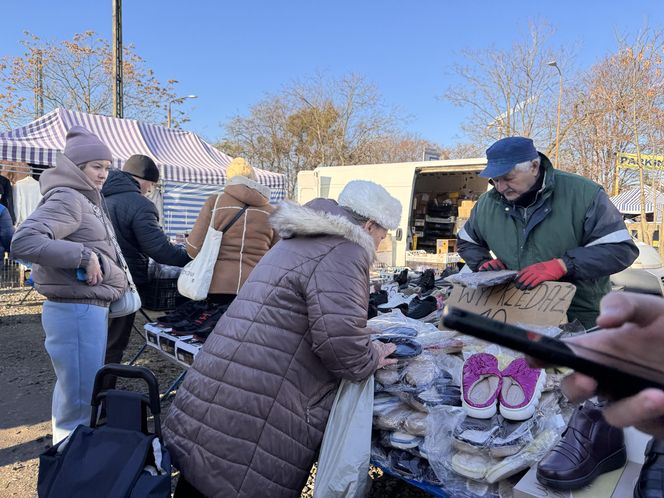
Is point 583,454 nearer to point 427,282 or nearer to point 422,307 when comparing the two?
point 422,307

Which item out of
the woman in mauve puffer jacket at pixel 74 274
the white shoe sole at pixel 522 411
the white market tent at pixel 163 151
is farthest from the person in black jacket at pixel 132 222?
the white market tent at pixel 163 151

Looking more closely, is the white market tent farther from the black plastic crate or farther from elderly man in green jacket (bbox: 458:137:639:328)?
elderly man in green jacket (bbox: 458:137:639:328)

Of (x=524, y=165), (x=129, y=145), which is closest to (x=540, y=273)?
(x=524, y=165)

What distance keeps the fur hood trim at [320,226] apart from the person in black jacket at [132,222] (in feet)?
6.38

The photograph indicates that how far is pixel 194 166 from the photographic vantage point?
32.3 feet

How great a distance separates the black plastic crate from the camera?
4242 millimetres

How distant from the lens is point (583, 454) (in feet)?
4.61

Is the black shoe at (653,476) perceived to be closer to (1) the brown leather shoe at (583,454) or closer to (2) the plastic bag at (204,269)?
(1) the brown leather shoe at (583,454)

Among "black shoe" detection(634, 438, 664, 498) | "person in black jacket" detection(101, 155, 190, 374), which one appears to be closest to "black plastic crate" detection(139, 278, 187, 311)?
"person in black jacket" detection(101, 155, 190, 374)

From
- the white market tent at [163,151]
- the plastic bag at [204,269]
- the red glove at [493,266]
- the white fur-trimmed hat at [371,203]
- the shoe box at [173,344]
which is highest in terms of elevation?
the white market tent at [163,151]

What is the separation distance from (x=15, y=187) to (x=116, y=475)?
918cm

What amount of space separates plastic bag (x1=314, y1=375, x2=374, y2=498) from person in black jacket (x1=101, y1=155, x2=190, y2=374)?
2222 mm

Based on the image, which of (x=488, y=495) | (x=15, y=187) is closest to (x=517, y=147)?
(x=488, y=495)

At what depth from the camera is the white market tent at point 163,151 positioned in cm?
805
